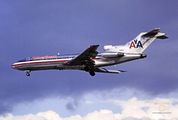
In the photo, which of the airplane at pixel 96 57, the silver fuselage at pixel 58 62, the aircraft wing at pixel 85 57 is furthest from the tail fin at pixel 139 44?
the aircraft wing at pixel 85 57

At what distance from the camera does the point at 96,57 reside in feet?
230

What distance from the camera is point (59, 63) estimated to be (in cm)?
7138

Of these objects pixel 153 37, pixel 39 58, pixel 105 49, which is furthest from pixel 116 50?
pixel 39 58

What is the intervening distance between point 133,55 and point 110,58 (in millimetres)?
3644

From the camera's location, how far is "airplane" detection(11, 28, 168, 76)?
68.2m

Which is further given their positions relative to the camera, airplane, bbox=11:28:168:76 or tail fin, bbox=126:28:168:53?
tail fin, bbox=126:28:168:53

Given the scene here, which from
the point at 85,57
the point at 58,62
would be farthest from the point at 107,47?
the point at 58,62

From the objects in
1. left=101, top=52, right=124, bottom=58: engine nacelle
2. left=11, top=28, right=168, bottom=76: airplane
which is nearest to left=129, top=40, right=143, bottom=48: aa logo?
left=11, top=28, right=168, bottom=76: airplane

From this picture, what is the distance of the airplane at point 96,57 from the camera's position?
2685 inches

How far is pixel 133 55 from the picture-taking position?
223 feet

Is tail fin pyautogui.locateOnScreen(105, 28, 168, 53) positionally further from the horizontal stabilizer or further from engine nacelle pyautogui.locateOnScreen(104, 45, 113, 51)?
engine nacelle pyautogui.locateOnScreen(104, 45, 113, 51)

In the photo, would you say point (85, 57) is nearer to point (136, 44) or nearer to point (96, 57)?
point (96, 57)

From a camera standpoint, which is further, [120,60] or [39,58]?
[39,58]

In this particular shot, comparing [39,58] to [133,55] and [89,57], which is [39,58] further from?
[133,55]
